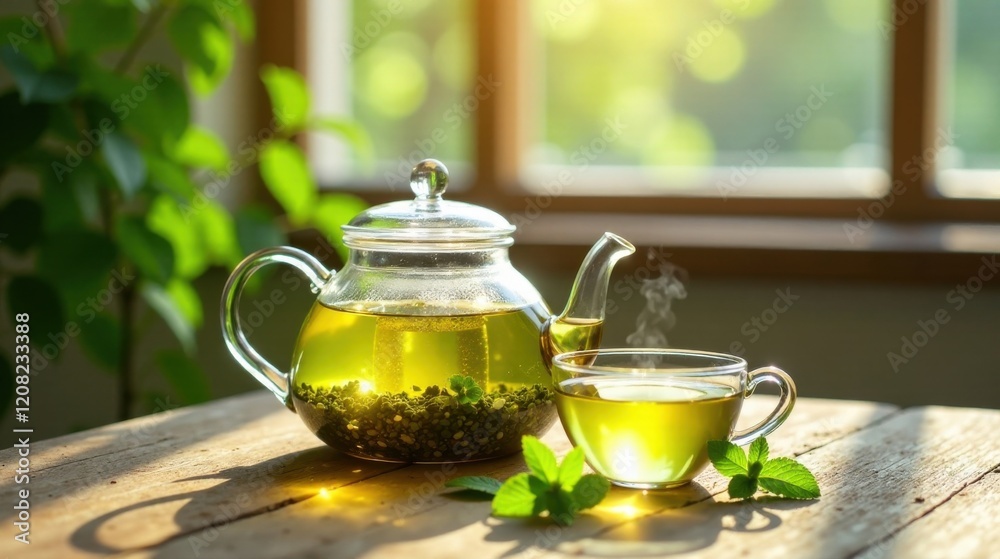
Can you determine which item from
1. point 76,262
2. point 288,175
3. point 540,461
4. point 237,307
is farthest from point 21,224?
point 540,461

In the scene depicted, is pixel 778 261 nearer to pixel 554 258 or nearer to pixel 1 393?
pixel 554 258

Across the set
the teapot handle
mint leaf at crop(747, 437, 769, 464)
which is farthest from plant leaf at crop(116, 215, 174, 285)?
mint leaf at crop(747, 437, 769, 464)

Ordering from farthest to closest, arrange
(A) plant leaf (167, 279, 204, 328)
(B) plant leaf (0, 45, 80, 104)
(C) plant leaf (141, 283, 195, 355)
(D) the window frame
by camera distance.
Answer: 1. (D) the window frame
2. (A) plant leaf (167, 279, 204, 328)
3. (C) plant leaf (141, 283, 195, 355)
4. (B) plant leaf (0, 45, 80, 104)

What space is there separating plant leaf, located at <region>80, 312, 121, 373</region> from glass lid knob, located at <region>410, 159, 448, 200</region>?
3.47 feet

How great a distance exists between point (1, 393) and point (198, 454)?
834 mm

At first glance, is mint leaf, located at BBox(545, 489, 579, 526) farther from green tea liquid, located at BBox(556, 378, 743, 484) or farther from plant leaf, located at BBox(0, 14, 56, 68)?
plant leaf, located at BBox(0, 14, 56, 68)

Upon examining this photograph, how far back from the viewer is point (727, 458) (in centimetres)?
89

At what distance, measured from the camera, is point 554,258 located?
2.26m

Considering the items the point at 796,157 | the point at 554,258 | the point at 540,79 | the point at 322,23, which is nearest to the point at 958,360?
the point at 796,157

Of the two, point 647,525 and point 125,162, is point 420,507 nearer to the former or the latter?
point 647,525

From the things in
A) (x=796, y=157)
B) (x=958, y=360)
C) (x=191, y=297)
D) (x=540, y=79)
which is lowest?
(x=958, y=360)

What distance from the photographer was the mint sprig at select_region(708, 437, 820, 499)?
89 cm

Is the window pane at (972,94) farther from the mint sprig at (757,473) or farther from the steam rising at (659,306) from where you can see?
the mint sprig at (757,473)

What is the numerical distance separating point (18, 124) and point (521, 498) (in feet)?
3.91
